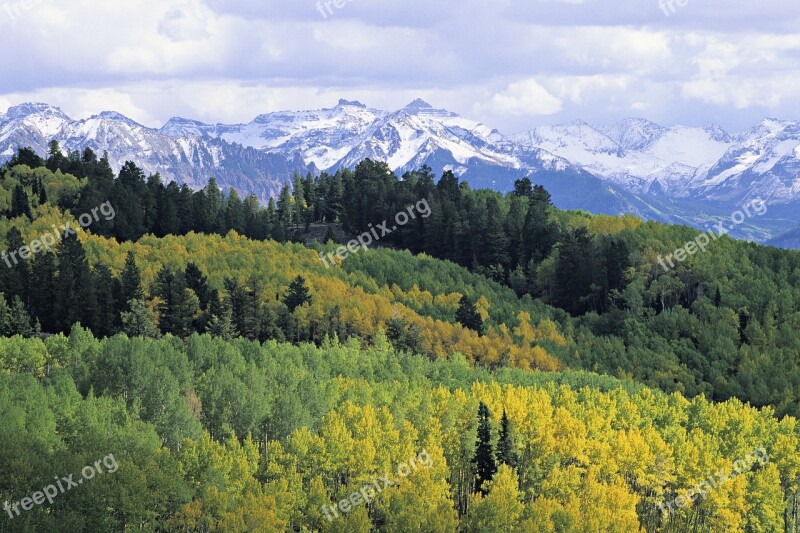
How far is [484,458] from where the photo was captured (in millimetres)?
105375

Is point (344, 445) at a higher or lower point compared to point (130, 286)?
lower

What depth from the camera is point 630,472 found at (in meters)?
110

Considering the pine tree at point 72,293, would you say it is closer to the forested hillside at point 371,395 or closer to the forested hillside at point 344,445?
the forested hillside at point 371,395

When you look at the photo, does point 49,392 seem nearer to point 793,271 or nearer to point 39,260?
point 39,260

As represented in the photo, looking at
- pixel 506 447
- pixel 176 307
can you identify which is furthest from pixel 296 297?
pixel 506 447

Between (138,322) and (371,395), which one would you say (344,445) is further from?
(138,322)

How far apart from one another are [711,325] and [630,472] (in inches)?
3083

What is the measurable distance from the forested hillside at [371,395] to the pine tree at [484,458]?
25 cm

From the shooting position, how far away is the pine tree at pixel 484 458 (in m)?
105

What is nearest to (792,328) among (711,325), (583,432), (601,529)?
(711,325)

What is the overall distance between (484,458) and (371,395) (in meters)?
19.8

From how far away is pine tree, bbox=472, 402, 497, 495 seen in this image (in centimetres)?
10494

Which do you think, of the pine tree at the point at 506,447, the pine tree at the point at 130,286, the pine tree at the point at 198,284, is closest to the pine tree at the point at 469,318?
the pine tree at the point at 198,284

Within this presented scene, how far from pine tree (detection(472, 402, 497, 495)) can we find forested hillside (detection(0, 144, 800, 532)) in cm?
25
